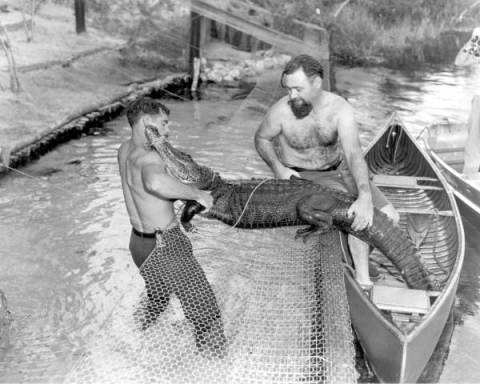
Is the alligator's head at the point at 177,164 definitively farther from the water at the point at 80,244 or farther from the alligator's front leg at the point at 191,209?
the water at the point at 80,244

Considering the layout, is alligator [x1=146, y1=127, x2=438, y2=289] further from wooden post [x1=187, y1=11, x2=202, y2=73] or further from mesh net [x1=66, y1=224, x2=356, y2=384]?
wooden post [x1=187, y1=11, x2=202, y2=73]

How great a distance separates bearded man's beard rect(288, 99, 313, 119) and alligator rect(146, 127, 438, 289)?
0.61 metres

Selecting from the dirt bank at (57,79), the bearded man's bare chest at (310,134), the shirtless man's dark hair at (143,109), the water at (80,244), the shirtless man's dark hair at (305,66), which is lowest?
the water at (80,244)

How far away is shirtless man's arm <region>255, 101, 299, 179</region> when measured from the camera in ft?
16.2

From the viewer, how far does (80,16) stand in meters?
14.0

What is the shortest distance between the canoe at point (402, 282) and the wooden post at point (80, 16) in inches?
357

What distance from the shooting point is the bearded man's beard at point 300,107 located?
4555 mm

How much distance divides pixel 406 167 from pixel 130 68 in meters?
8.65

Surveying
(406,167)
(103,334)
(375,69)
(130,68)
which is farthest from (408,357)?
(375,69)

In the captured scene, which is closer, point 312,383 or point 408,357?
point 312,383

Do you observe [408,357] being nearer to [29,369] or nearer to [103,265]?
[29,369]

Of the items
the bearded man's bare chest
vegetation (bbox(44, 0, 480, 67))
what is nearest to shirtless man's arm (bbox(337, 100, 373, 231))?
the bearded man's bare chest

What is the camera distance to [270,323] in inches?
158

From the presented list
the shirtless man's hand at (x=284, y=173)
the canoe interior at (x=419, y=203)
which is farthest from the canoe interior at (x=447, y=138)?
the shirtless man's hand at (x=284, y=173)
